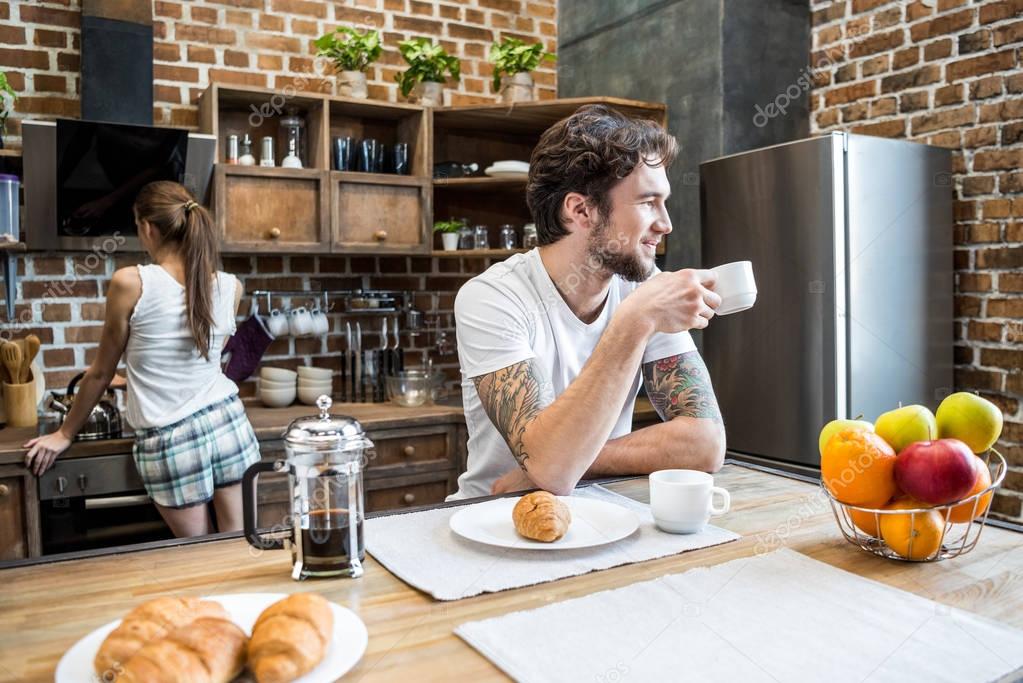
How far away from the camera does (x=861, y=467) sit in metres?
1.10

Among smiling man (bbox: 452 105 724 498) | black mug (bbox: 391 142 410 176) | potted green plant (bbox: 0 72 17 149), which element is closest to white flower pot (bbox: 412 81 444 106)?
black mug (bbox: 391 142 410 176)

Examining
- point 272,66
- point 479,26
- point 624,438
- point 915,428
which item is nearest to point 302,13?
point 272,66

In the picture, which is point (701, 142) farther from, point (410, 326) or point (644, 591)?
point (644, 591)

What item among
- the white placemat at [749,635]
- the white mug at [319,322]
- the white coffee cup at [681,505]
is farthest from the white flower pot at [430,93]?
the white placemat at [749,635]

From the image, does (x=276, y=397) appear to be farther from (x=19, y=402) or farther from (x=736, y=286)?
(x=736, y=286)

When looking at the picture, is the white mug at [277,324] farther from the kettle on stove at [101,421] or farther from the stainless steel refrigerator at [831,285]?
the stainless steel refrigerator at [831,285]

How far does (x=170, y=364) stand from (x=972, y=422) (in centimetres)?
215

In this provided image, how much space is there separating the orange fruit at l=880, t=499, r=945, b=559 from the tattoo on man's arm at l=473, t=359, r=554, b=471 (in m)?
0.60

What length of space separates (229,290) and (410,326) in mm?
1053

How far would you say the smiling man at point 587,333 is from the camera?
1.46 meters

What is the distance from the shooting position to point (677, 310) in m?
1.46

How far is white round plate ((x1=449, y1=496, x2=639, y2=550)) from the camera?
113 centimetres

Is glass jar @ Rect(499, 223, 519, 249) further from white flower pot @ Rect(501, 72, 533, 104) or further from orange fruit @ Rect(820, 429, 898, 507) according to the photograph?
orange fruit @ Rect(820, 429, 898, 507)

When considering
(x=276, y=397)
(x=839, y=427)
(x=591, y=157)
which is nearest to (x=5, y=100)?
(x=276, y=397)
